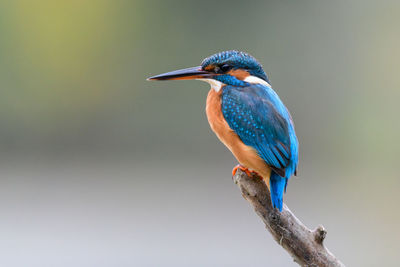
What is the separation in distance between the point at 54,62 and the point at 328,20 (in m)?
2.46

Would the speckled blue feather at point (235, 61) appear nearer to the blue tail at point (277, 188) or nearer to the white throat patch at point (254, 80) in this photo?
the white throat patch at point (254, 80)

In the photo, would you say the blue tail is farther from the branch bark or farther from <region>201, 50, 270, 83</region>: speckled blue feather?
<region>201, 50, 270, 83</region>: speckled blue feather

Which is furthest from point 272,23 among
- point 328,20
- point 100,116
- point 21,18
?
point 21,18

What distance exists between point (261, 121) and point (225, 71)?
202 millimetres

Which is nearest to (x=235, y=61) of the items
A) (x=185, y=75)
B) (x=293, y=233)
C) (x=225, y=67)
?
(x=225, y=67)

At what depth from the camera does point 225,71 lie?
5.06 ft

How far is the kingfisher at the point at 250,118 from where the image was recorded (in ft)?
4.58

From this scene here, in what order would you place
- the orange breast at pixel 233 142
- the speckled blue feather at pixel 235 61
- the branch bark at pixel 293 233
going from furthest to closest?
the speckled blue feather at pixel 235 61 < the orange breast at pixel 233 142 < the branch bark at pixel 293 233

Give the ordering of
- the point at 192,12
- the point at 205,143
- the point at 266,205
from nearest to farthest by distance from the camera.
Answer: the point at 266,205 → the point at 192,12 → the point at 205,143

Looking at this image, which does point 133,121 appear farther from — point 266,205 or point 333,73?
point 266,205

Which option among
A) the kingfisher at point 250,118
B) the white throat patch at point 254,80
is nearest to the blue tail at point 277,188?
the kingfisher at point 250,118

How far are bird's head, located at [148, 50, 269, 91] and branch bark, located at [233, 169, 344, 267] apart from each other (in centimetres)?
32

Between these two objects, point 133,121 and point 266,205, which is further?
point 133,121

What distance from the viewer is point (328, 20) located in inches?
183
